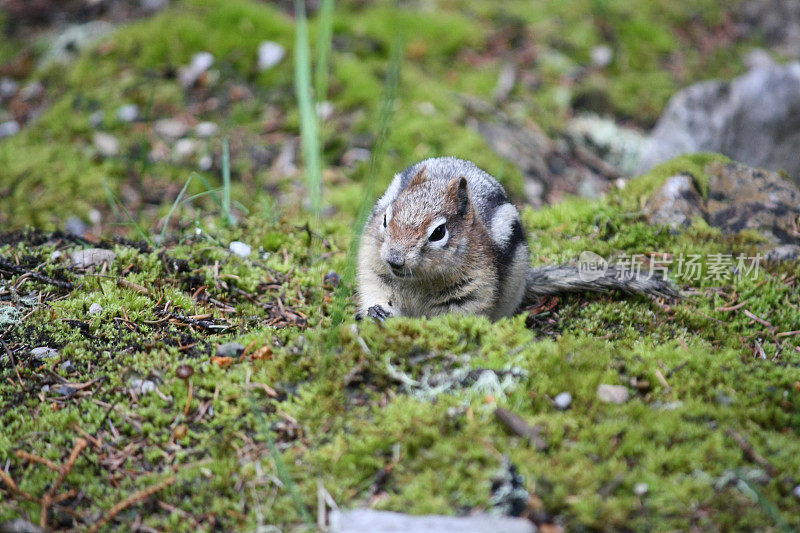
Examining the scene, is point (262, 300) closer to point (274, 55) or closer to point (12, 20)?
point (274, 55)

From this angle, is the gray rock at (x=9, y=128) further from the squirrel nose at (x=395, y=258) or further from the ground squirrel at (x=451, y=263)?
the squirrel nose at (x=395, y=258)

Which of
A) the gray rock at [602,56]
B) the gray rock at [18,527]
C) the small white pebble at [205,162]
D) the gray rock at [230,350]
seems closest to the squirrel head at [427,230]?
the gray rock at [230,350]

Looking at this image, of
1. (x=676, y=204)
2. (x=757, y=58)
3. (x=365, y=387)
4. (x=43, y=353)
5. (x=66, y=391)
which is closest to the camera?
(x=365, y=387)

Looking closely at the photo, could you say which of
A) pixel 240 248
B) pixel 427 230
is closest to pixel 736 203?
pixel 427 230

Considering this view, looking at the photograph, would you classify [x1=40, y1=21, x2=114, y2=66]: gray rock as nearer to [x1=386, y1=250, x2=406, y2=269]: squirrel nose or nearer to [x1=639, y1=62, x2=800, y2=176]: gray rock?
[x1=386, y1=250, x2=406, y2=269]: squirrel nose

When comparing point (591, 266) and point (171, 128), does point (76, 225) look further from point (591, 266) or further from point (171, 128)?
point (591, 266)

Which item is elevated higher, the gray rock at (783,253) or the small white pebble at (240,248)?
the gray rock at (783,253)
